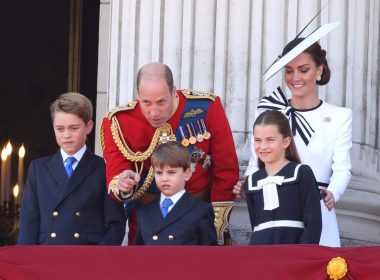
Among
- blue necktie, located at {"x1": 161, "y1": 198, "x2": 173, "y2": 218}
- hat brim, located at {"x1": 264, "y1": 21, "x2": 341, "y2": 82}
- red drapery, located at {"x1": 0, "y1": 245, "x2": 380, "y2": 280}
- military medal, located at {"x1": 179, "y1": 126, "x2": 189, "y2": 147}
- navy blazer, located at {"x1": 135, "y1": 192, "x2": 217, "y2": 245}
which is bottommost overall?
red drapery, located at {"x1": 0, "y1": 245, "x2": 380, "y2": 280}

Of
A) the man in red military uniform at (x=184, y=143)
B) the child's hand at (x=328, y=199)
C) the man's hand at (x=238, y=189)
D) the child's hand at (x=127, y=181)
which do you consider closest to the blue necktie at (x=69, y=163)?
the man in red military uniform at (x=184, y=143)

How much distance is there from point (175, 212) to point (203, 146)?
0.55 metres

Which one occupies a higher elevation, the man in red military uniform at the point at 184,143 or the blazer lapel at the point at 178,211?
the man in red military uniform at the point at 184,143

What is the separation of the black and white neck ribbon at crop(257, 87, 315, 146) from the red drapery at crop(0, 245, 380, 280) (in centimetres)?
110

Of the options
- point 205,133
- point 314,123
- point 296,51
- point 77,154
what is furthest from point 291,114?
point 77,154

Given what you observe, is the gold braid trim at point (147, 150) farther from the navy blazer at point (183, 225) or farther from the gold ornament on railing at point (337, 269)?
the gold ornament on railing at point (337, 269)

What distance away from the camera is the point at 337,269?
17.7ft

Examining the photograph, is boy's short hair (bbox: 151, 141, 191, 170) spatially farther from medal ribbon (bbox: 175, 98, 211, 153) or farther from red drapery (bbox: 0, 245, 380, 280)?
red drapery (bbox: 0, 245, 380, 280)

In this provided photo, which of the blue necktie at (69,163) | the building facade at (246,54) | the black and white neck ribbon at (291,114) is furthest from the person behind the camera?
the building facade at (246,54)

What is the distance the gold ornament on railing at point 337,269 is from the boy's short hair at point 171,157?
98 centimetres

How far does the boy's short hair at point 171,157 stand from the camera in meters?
6.05

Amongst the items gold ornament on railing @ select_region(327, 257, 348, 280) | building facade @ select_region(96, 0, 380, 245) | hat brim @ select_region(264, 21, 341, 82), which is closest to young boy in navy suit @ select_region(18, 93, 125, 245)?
hat brim @ select_region(264, 21, 341, 82)

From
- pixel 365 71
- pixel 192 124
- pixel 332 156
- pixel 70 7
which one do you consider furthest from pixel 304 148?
pixel 70 7

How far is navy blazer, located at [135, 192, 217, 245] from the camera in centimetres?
600
